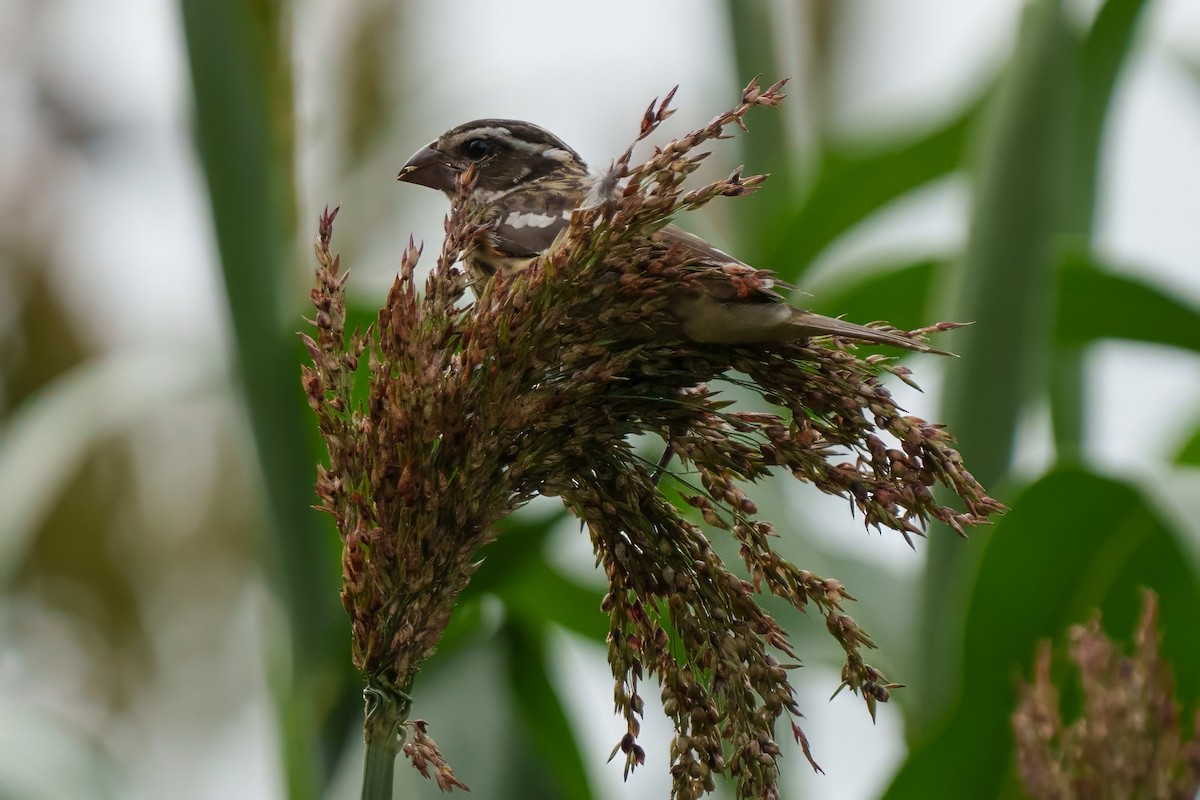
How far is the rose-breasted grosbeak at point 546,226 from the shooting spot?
6.16 ft

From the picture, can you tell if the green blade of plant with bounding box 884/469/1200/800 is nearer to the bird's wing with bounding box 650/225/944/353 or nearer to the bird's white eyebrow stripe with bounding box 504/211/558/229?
the bird's white eyebrow stripe with bounding box 504/211/558/229

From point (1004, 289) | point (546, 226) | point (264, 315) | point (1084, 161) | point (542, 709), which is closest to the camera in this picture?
point (546, 226)

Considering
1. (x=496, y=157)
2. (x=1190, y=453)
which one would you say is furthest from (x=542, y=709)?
(x=1190, y=453)

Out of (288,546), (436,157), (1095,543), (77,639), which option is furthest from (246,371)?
(77,639)

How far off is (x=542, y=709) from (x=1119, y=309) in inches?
77.0

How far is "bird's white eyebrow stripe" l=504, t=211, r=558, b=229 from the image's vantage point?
8.04 feet

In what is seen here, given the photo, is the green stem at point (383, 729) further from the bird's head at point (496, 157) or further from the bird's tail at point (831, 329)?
the bird's head at point (496, 157)

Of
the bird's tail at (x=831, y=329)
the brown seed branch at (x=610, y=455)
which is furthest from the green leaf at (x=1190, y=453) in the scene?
the brown seed branch at (x=610, y=455)

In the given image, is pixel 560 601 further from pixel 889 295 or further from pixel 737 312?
pixel 737 312

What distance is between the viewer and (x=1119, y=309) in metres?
3.91

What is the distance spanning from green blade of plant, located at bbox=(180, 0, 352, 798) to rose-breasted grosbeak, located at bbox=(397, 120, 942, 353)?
2.94 feet

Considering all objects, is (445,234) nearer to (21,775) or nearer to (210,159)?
(21,775)

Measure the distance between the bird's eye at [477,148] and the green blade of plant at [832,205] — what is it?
1.56 meters

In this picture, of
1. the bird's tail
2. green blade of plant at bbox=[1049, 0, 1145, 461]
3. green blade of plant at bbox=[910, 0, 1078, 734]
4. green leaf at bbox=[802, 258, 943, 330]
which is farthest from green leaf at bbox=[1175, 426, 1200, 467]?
the bird's tail
